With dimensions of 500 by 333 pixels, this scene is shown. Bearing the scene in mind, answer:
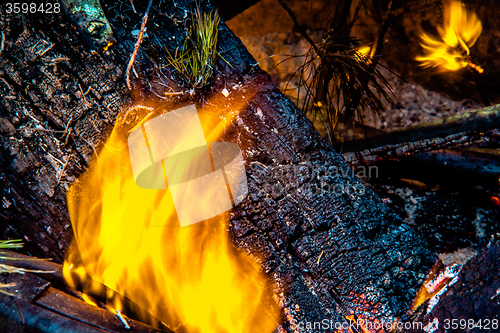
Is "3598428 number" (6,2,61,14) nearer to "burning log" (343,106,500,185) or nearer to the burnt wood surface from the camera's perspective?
the burnt wood surface

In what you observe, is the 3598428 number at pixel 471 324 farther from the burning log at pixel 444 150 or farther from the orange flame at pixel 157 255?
the burning log at pixel 444 150

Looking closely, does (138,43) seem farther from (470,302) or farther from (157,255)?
(470,302)

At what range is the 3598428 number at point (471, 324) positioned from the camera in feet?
4.05

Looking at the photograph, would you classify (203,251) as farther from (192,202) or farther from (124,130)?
(124,130)

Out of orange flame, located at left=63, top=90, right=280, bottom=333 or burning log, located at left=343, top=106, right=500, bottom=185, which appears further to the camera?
burning log, located at left=343, top=106, right=500, bottom=185

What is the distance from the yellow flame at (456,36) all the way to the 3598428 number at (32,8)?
3.84 m

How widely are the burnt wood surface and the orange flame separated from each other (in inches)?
3.0

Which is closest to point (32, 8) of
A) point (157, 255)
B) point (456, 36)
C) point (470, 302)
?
point (157, 255)

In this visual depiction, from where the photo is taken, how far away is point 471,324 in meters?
1.26

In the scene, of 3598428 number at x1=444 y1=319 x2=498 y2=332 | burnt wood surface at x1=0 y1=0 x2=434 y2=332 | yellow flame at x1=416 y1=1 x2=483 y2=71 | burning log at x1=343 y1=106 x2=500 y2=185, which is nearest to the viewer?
3598428 number at x1=444 y1=319 x2=498 y2=332

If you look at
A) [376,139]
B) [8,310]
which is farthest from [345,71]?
[8,310]

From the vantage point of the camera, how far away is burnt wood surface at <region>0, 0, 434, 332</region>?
1.39 metres

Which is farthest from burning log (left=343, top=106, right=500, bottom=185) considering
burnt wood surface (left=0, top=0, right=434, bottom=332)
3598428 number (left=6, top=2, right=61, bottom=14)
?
3598428 number (left=6, top=2, right=61, bottom=14)

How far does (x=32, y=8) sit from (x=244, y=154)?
1307 millimetres
